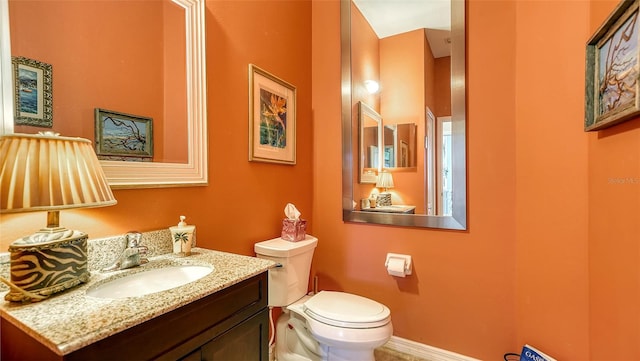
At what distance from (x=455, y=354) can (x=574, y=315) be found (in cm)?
69

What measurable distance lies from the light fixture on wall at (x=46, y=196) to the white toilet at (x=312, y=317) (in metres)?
0.90

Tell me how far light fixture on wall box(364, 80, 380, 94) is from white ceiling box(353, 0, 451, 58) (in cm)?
33

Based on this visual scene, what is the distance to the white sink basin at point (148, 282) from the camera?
2.82 feet

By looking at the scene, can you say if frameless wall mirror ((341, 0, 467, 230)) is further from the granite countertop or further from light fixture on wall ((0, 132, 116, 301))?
light fixture on wall ((0, 132, 116, 301))

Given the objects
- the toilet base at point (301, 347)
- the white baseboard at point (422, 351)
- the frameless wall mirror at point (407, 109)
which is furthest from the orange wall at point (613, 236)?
the toilet base at point (301, 347)

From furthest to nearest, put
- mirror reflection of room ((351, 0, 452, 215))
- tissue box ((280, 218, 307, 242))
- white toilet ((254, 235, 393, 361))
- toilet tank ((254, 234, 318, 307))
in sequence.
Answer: mirror reflection of room ((351, 0, 452, 215))
tissue box ((280, 218, 307, 242))
toilet tank ((254, 234, 318, 307))
white toilet ((254, 235, 393, 361))

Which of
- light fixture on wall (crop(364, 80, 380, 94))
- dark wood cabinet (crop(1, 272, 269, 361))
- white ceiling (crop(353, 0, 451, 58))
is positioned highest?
white ceiling (crop(353, 0, 451, 58))

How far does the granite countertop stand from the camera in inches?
21.1

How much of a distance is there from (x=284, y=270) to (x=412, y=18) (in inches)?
74.0

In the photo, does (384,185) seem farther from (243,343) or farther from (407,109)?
(243,343)

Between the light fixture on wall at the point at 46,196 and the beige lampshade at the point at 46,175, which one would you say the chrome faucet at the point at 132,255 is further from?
the beige lampshade at the point at 46,175

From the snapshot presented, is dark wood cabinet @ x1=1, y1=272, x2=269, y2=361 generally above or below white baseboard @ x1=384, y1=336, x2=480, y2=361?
above

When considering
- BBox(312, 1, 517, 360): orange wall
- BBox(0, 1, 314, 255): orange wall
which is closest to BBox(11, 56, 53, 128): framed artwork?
BBox(0, 1, 314, 255): orange wall

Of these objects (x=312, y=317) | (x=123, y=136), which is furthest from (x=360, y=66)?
(x=312, y=317)
